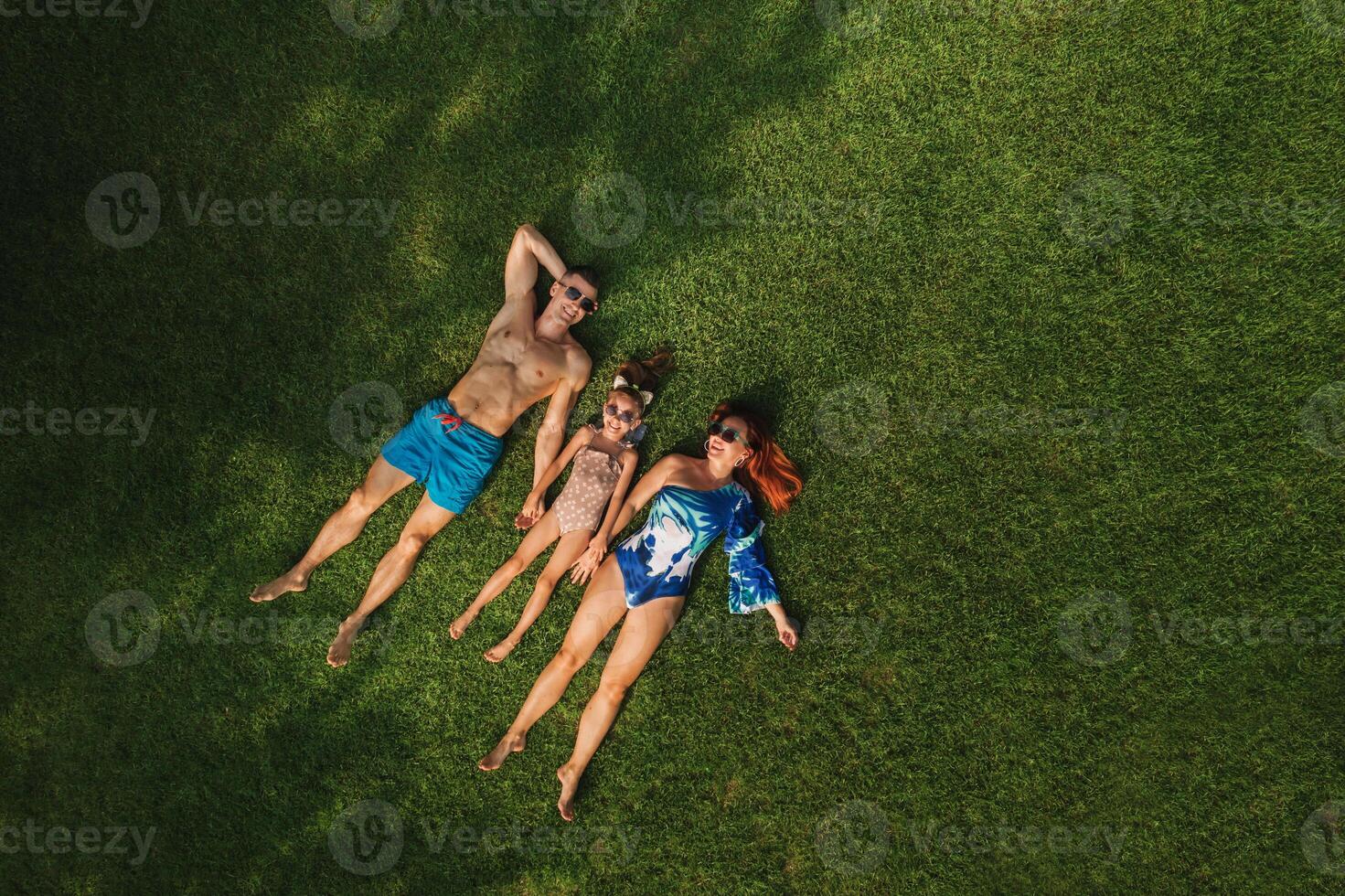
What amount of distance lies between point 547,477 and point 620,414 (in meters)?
0.90

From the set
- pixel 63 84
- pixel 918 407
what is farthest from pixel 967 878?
pixel 63 84

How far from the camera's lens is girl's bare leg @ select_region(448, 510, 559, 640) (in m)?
5.51

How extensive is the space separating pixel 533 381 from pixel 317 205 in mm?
2650

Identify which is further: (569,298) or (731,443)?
(569,298)

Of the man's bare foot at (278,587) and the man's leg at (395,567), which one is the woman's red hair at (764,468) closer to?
the man's leg at (395,567)

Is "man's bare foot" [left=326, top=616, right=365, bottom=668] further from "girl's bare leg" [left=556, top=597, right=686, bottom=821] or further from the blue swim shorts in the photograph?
"girl's bare leg" [left=556, top=597, right=686, bottom=821]

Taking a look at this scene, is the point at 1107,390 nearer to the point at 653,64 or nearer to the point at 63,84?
the point at 653,64

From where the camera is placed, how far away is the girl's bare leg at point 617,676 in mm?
5391

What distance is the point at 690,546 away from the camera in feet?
17.4

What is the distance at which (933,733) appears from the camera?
557 cm

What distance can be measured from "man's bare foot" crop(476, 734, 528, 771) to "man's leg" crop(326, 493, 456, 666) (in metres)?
1.55

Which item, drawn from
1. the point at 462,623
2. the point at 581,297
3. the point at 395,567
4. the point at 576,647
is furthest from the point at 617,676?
the point at 581,297

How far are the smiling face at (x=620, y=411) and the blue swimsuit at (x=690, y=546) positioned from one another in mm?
618

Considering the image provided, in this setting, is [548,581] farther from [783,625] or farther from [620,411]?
[783,625]
